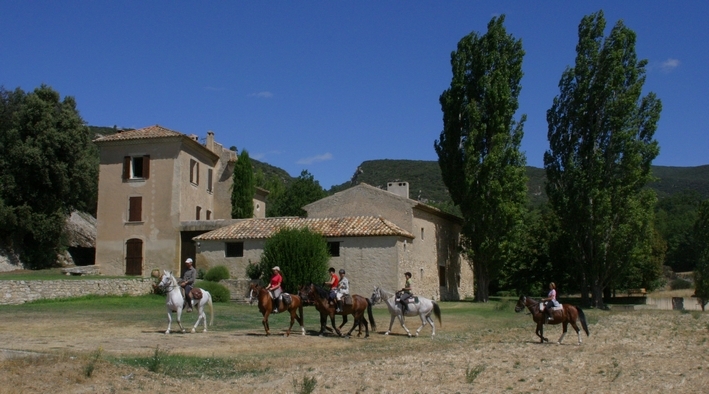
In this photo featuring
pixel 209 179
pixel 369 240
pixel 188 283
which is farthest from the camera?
pixel 209 179

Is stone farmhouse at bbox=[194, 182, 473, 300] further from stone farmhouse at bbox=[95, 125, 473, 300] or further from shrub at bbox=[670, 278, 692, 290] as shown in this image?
shrub at bbox=[670, 278, 692, 290]

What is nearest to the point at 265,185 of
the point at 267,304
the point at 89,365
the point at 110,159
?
the point at 110,159

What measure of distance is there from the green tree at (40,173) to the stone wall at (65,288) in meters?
11.3

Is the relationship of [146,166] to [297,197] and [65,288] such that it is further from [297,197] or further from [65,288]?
[297,197]

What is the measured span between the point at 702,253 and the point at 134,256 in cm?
3419

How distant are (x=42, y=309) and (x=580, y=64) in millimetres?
29118

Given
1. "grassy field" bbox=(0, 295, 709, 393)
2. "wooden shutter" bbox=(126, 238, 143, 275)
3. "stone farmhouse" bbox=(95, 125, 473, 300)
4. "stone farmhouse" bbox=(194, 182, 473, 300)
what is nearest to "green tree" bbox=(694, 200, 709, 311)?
"stone farmhouse" bbox=(95, 125, 473, 300)

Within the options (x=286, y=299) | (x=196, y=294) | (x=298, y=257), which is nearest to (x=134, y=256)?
(x=298, y=257)

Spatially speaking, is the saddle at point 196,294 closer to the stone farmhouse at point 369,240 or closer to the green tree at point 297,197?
the stone farmhouse at point 369,240

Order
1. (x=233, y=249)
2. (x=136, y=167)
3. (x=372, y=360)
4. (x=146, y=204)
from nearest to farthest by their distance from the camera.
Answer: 1. (x=372, y=360)
2. (x=233, y=249)
3. (x=146, y=204)
4. (x=136, y=167)

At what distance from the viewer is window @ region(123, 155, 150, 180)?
3928 centimetres

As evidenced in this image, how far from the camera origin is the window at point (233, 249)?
3531 centimetres

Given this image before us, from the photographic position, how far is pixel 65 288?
95.3 ft

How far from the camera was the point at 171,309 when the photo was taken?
57.9 ft
